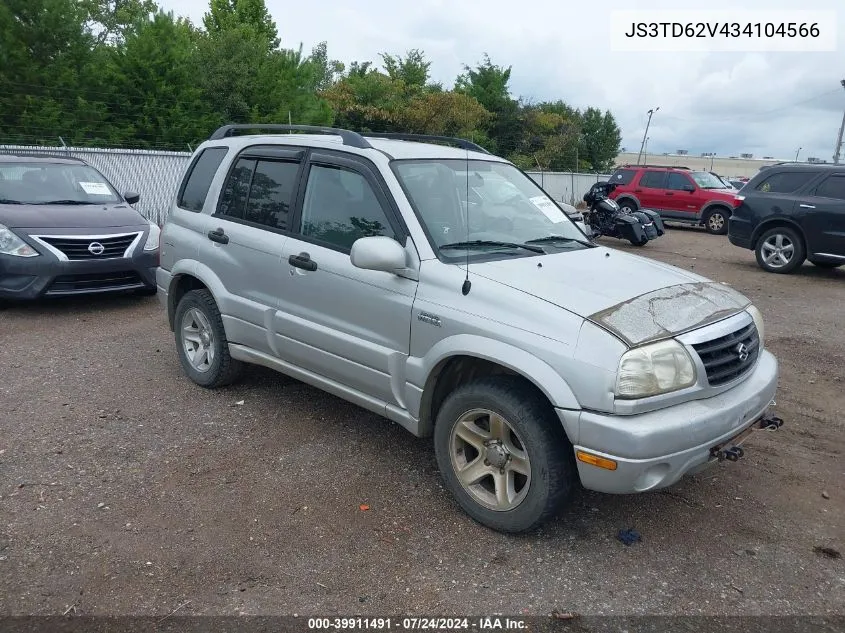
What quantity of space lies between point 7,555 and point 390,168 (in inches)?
108

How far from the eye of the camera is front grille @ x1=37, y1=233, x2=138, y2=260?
24.0 ft

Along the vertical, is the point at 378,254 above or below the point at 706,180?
above

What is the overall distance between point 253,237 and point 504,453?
232cm

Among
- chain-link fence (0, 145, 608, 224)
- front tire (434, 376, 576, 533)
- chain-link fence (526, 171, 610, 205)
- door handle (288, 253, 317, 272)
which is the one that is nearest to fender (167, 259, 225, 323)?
door handle (288, 253, 317, 272)

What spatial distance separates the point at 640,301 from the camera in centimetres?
341

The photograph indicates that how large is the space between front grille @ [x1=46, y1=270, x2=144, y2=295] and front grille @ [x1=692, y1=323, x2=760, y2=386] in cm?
647

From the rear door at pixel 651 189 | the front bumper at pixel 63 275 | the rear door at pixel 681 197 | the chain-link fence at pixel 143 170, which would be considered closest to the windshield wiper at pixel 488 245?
the front bumper at pixel 63 275

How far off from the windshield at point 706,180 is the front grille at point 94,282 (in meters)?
15.6

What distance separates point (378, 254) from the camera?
11.6 ft

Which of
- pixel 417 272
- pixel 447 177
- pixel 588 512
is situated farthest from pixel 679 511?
pixel 447 177

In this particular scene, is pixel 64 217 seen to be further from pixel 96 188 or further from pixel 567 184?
pixel 567 184

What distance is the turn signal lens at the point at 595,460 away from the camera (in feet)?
9.86

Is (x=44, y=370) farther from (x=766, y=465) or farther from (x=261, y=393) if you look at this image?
(x=766, y=465)

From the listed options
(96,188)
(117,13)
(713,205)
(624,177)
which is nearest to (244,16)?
(117,13)
